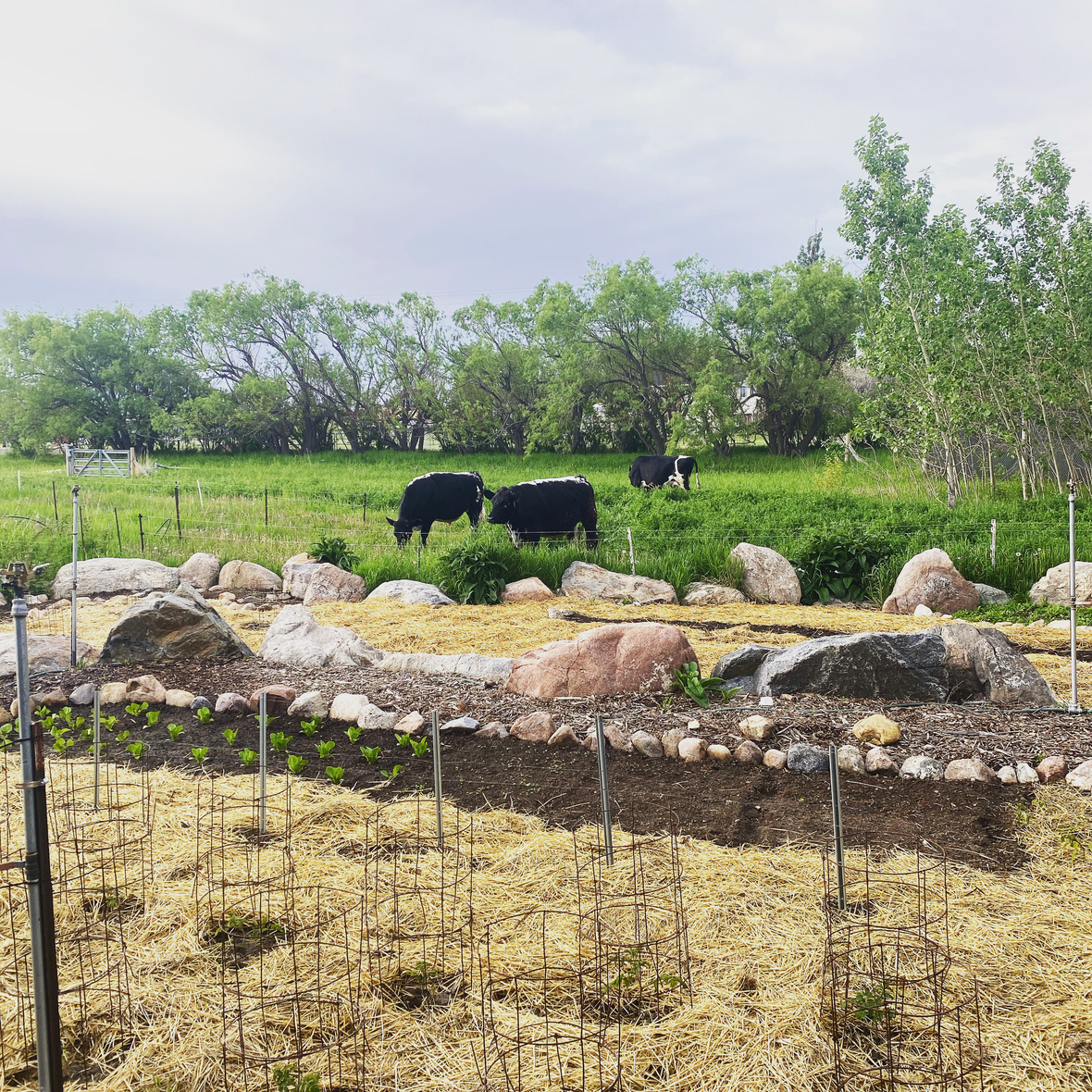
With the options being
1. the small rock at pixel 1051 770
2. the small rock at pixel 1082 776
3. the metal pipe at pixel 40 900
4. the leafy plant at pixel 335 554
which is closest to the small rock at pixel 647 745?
the small rock at pixel 1051 770

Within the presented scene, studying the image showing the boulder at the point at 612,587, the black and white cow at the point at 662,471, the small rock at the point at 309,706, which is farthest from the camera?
the black and white cow at the point at 662,471

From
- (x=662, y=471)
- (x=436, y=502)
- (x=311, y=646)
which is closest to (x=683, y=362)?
(x=662, y=471)

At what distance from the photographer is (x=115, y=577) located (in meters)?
12.5

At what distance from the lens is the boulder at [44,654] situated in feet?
25.0

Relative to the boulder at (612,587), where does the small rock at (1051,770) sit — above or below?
below

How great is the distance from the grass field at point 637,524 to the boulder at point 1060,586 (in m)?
0.43

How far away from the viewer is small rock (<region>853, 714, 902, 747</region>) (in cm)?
530

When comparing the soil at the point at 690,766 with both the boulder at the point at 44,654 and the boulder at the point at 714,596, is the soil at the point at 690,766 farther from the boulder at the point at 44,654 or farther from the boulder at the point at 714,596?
the boulder at the point at 714,596

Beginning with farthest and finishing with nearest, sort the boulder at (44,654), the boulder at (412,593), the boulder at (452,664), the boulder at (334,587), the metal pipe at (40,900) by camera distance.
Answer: the boulder at (334,587) → the boulder at (412,593) → the boulder at (44,654) → the boulder at (452,664) → the metal pipe at (40,900)

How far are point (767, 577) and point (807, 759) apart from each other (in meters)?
6.70

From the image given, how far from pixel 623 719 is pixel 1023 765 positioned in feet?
7.59

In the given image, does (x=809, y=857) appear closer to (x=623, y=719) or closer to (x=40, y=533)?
(x=623, y=719)

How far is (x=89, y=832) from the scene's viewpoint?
181 inches

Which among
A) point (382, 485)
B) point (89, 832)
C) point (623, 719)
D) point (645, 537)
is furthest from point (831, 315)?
point (89, 832)
